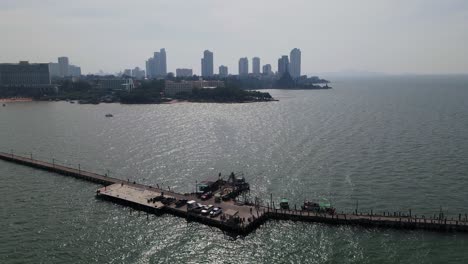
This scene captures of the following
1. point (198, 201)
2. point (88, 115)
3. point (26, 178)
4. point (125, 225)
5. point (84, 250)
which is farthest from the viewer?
point (88, 115)

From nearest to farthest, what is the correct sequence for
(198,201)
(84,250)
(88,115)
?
1. (84,250)
2. (198,201)
3. (88,115)

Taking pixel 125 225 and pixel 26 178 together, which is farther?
pixel 26 178

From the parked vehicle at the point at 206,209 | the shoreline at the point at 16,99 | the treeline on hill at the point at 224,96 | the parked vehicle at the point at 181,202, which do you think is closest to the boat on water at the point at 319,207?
the parked vehicle at the point at 206,209

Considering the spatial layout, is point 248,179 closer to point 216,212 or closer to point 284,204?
point 284,204

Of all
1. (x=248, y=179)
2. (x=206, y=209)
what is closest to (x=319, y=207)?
(x=206, y=209)

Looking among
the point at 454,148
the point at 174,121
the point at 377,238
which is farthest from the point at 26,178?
the point at 454,148

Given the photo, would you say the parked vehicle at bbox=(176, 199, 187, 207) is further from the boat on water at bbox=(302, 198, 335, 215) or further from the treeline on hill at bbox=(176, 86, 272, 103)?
the treeline on hill at bbox=(176, 86, 272, 103)

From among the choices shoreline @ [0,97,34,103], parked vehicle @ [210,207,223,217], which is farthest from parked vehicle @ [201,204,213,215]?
shoreline @ [0,97,34,103]

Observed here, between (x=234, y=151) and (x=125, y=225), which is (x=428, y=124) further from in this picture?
(x=125, y=225)
